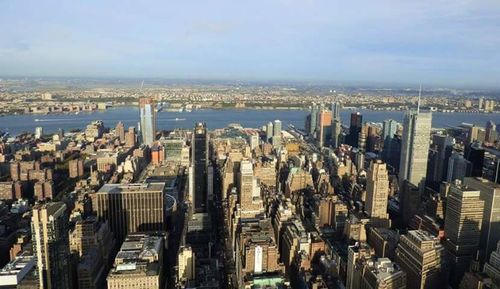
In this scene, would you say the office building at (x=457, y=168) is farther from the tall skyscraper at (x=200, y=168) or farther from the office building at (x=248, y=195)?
the tall skyscraper at (x=200, y=168)

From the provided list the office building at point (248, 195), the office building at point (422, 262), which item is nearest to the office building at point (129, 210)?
the office building at point (248, 195)

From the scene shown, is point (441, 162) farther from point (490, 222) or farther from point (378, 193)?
point (490, 222)

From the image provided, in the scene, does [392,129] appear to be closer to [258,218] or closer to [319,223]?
[319,223]

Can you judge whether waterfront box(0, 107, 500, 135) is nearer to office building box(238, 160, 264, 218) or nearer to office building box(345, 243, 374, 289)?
office building box(238, 160, 264, 218)

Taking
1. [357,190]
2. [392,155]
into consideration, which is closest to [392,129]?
[392,155]

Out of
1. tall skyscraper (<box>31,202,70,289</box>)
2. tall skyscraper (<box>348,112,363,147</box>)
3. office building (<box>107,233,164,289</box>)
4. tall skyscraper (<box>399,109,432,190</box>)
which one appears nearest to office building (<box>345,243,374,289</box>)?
office building (<box>107,233,164,289</box>)
